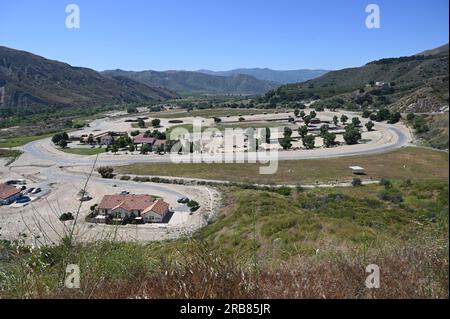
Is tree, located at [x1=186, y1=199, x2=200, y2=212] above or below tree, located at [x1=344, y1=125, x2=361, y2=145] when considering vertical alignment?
below

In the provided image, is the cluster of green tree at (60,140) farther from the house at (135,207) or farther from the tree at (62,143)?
the house at (135,207)

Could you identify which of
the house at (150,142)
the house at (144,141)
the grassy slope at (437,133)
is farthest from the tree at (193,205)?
the house at (144,141)

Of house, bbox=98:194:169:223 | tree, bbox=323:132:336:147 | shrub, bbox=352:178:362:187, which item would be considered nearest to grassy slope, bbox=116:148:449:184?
shrub, bbox=352:178:362:187

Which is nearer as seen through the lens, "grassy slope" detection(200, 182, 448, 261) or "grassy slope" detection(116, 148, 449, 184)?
"grassy slope" detection(200, 182, 448, 261)

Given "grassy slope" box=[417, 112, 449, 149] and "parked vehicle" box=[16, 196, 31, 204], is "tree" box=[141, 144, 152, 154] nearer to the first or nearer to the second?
"parked vehicle" box=[16, 196, 31, 204]

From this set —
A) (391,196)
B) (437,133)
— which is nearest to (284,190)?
(391,196)
